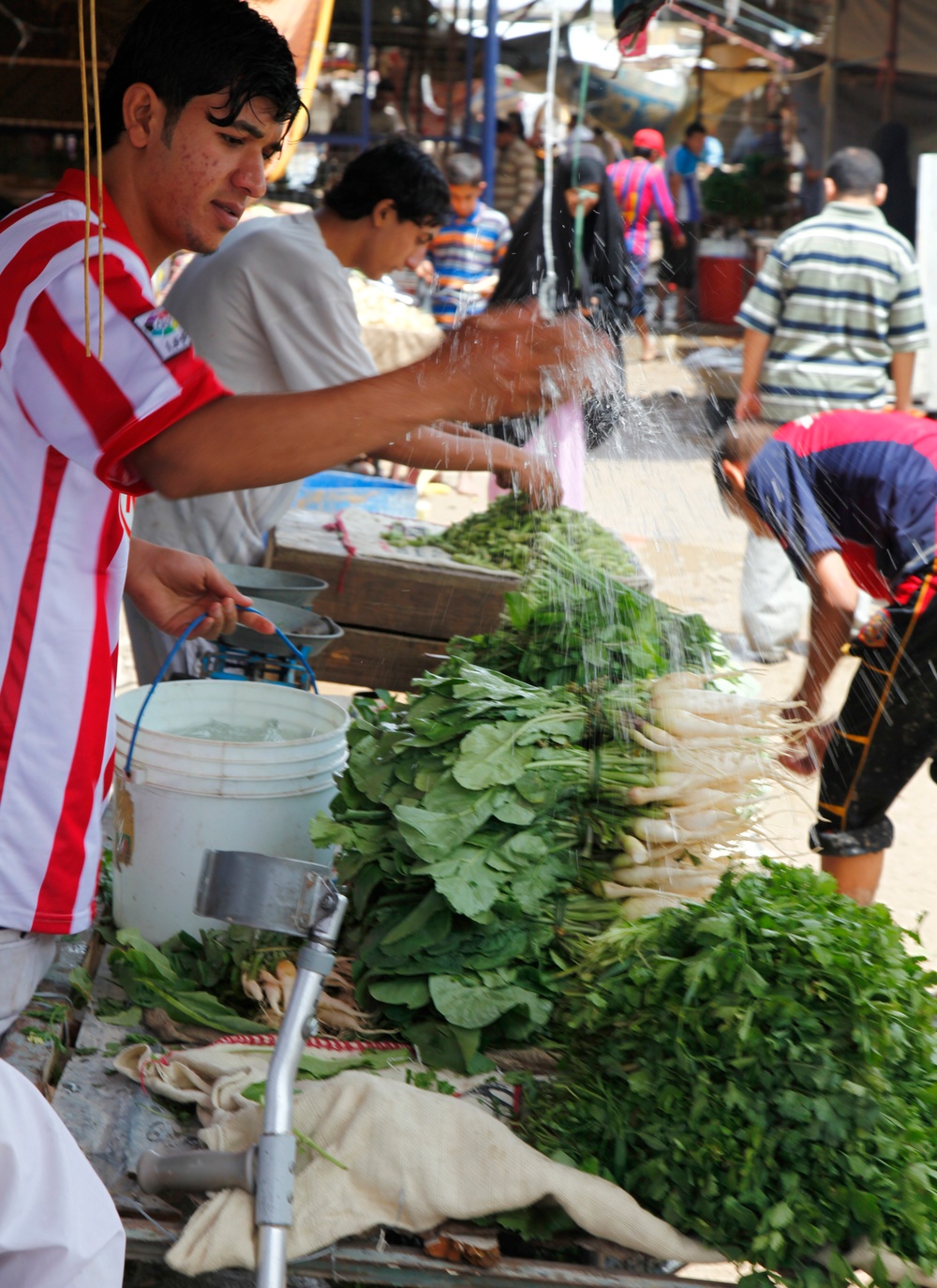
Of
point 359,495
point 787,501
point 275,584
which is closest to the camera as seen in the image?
point 275,584

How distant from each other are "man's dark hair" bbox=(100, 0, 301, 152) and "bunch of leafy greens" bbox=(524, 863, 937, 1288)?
3.98 ft

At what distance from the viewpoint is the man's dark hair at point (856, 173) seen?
532cm

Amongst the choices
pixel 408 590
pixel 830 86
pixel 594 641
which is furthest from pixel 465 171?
pixel 594 641

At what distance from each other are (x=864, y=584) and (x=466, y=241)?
5.91 meters

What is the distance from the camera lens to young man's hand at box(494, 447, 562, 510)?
2758mm

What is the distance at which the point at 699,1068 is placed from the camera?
141 cm

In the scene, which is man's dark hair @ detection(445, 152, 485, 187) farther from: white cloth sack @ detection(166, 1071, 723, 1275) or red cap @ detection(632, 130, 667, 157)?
white cloth sack @ detection(166, 1071, 723, 1275)

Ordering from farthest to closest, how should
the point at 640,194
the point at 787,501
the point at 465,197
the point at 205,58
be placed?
1. the point at 640,194
2. the point at 465,197
3. the point at 787,501
4. the point at 205,58

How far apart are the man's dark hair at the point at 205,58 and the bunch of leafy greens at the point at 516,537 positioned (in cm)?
193

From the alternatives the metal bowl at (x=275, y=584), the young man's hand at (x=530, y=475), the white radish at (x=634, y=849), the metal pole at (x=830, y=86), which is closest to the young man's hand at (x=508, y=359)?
the white radish at (x=634, y=849)

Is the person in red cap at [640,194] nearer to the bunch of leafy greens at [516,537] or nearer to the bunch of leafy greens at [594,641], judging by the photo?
the bunch of leafy greens at [516,537]

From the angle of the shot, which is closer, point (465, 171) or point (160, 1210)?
point (160, 1210)

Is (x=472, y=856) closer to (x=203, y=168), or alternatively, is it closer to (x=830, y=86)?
(x=203, y=168)

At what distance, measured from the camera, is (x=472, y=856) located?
1.77 m
